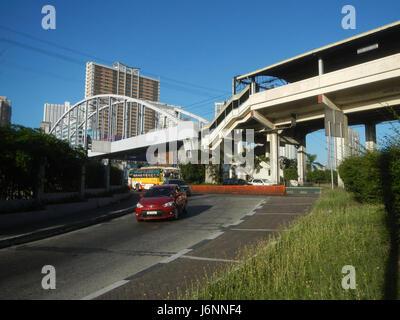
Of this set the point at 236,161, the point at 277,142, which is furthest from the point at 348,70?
the point at 236,161

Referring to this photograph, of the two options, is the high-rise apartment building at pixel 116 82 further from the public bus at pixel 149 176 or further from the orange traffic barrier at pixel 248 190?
the orange traffic barrier at pixel 248 190

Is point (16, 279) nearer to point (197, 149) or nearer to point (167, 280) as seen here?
point (167, 280)

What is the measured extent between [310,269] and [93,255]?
503cm

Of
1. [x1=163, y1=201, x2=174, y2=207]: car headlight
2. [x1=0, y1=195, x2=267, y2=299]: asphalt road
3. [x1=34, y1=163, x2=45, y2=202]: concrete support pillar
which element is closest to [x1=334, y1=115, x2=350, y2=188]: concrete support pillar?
[x1=0, y1=195, x2=267, y2=299]: asphalt road

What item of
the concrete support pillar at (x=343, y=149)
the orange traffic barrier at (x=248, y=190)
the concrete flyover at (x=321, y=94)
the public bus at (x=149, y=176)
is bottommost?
the orange traffic barrier at (x=248, y=190)

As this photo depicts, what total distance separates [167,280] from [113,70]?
646 feet

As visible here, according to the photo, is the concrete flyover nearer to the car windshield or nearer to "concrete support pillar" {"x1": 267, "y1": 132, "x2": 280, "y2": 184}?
"concrete support pillar" {"x1": 267, "y1": 132, "x2": 280, "y2": 184}

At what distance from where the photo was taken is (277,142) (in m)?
41.1

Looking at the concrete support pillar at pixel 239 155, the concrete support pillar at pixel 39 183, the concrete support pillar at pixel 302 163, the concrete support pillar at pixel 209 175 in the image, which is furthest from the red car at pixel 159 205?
the concrete support pillar at pixel 302 163

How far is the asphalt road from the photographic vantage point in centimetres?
492

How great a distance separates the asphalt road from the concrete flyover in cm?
1387

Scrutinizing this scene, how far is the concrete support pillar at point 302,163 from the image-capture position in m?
43.8

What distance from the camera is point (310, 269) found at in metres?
4.62

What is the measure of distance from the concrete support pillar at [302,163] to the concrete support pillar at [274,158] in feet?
18.8
